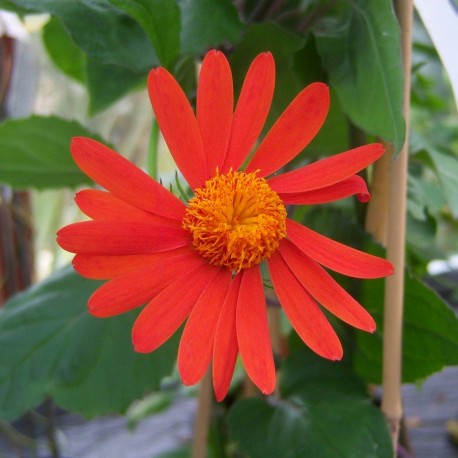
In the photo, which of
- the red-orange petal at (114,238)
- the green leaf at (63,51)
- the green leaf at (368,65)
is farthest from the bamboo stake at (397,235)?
the green leaf at (63,51)

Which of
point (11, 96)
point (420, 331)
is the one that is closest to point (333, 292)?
point (420, 331)

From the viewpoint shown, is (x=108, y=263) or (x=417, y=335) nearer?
(x=108, y=263)

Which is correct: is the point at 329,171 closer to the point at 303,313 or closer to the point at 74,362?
the point at 303,313

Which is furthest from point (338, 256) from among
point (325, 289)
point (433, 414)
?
point (433, 414)

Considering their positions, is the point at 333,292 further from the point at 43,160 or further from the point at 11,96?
the point at 11,96

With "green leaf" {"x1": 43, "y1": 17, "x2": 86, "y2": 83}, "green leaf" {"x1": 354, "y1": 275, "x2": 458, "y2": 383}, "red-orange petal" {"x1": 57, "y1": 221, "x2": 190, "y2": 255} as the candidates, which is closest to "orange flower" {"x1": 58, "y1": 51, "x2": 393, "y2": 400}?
"red-orange petal" {"x1": 57, "y1": 221, "x2": 190, "y2": 255}

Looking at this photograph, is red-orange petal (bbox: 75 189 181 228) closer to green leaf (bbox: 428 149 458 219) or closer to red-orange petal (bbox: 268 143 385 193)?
red-orange petal (bbox: 268 143 385 193)

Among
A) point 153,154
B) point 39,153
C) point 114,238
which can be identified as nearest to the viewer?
point 114,238
